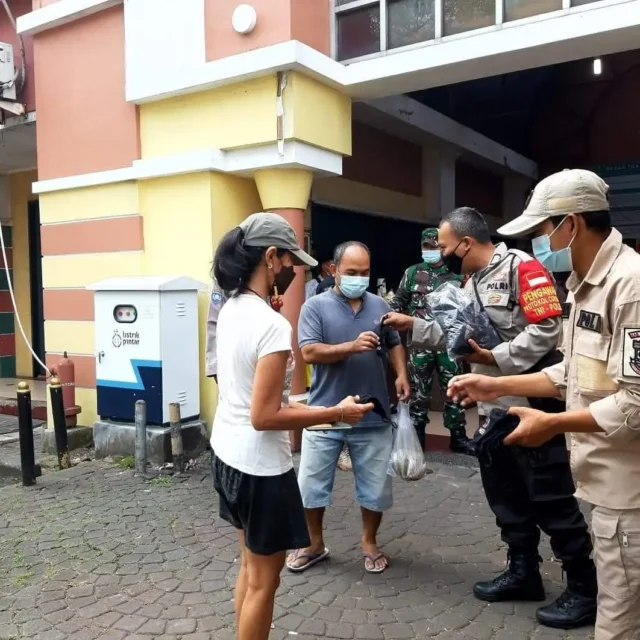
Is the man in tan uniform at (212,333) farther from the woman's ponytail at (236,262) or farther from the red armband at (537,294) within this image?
the red armband at (537,294)

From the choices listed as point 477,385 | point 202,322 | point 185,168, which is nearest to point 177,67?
point 185,168

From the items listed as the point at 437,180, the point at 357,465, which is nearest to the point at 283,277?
the point at 357,465

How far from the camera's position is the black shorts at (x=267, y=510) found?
7.84 ft

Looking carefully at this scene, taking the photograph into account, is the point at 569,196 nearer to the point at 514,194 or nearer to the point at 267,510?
the point at 267,510

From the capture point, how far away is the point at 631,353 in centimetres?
199

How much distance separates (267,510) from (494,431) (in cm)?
111

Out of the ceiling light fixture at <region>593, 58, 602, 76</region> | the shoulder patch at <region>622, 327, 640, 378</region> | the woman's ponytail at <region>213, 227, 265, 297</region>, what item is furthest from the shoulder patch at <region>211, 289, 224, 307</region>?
the ceiling light fixture at <region>593, 58, 602, 76</region>

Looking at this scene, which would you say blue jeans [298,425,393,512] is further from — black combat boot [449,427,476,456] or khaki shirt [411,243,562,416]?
black combat boot [449,427,476,456]

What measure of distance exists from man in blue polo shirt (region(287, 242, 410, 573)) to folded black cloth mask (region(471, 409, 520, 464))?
0.66m

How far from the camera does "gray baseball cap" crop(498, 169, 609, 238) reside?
87.3 inches

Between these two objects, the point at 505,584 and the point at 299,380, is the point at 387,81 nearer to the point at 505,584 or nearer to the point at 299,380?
the point at 299,380

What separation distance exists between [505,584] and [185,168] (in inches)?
165

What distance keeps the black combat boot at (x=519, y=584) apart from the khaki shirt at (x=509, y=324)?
2.64 feet

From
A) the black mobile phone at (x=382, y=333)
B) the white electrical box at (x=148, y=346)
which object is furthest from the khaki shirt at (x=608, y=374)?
the white electrical box at (x=148, y=346)
